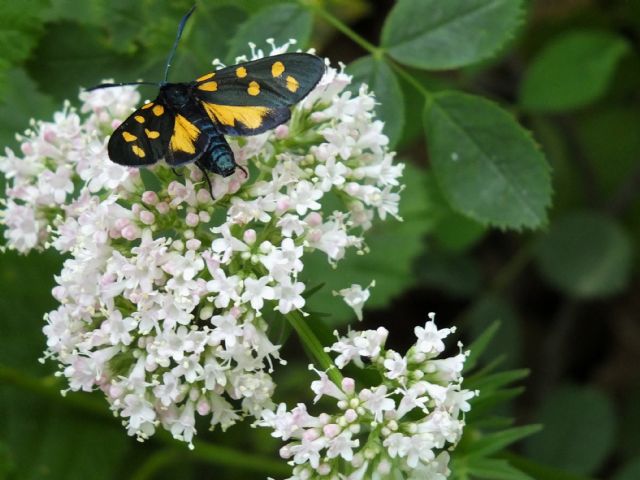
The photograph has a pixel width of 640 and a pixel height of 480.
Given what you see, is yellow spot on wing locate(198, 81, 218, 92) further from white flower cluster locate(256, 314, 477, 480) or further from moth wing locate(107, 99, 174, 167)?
white flower cluster locate(256, 314, 477, 480)

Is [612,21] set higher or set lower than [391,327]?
higher

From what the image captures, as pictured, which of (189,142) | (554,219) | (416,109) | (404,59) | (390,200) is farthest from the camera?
(554,219)

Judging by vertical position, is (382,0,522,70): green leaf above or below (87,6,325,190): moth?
above

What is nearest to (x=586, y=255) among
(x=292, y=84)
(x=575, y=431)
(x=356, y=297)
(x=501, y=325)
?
(x=501, y=325)

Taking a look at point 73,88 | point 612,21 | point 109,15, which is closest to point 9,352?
point 73,88

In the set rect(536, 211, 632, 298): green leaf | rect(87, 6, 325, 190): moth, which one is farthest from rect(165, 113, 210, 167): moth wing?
rect(536, 211, 632, 298): green leaf

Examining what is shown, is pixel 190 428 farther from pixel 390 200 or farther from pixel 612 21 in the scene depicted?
pixel 612 21

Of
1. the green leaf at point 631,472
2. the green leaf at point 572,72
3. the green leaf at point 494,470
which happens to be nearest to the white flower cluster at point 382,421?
the green leaf at point 494,470
